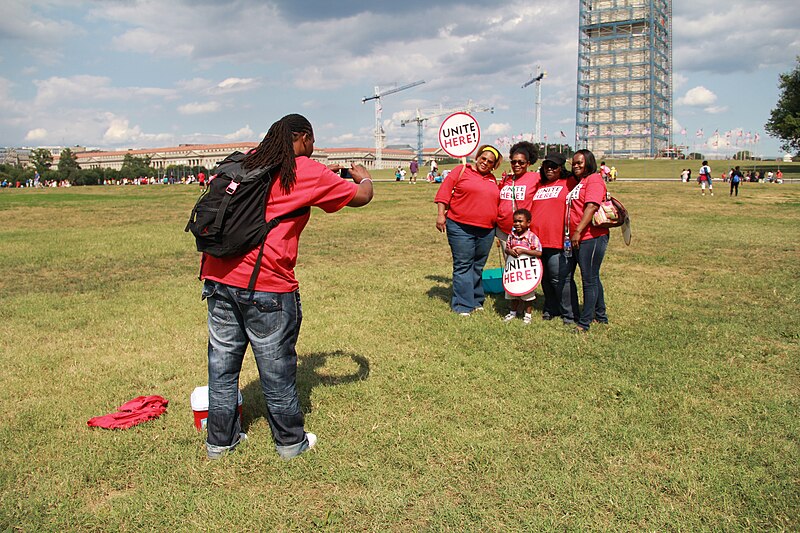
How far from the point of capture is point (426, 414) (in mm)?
4449

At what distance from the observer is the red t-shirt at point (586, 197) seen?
20.4ft

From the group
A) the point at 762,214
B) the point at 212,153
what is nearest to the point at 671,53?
the point at 212,153

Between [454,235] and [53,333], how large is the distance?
4590 millimetres

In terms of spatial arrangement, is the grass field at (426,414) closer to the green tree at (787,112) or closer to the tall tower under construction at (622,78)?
the green tree at (787,112)

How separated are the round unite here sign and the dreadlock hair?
4594 mm

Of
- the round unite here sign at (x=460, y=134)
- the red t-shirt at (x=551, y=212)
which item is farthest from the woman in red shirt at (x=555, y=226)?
the round unite here sign at (x=460, y=134)

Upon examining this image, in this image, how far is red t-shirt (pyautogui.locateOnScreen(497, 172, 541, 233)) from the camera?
7.11 metres

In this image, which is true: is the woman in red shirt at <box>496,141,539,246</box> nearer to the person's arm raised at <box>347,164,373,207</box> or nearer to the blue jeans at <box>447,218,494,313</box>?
the blue jeans at <box>447,218,494,313</box>

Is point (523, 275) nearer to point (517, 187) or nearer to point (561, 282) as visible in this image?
point (561, 282)

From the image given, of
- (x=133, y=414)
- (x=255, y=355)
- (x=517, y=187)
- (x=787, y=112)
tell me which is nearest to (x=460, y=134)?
(x=517, y=187)

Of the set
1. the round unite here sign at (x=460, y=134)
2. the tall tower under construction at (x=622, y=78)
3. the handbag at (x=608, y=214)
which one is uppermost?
the tall tower under construction at (x=622, y=78)

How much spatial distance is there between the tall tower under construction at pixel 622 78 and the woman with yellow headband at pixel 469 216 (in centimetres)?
13007

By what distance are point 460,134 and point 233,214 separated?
519 cm

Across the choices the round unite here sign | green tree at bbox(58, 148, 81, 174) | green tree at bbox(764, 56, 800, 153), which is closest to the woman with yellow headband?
the round unite here sign
